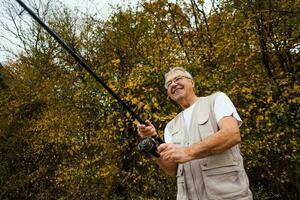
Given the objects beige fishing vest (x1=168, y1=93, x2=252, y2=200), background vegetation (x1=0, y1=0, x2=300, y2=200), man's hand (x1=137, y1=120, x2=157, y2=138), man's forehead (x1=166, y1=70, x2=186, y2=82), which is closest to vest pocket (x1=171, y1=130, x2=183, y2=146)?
beige fishing vest (x1=168, y1=93, x2=252, y2=200)

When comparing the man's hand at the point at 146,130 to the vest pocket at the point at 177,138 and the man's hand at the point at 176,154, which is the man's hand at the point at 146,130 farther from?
the man's hand at the point at 176,154

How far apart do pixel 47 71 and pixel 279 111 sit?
36.0 feet

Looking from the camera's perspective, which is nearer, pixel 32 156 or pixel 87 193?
pixel 87 193

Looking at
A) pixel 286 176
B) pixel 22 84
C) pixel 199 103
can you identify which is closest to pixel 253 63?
pixel 286 176

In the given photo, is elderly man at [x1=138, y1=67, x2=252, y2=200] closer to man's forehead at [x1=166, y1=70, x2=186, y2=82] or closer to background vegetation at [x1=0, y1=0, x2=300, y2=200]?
man's forehead at [x1=166, y1=70, x2=186, y2=82]

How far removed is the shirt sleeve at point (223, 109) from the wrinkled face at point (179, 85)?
0.37 metres

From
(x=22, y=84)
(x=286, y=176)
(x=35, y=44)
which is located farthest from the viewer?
(x=35, y=44)

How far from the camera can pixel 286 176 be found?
26.1ft

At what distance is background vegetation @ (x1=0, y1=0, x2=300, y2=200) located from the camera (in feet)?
24.8

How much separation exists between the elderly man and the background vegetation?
14.6ft

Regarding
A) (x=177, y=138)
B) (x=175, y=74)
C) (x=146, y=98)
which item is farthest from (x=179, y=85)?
(x=146, y=98)

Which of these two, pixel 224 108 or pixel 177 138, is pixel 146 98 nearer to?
pixel 177 138

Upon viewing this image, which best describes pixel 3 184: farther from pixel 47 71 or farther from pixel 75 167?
pixel 47 71

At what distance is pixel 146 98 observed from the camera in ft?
28.0
